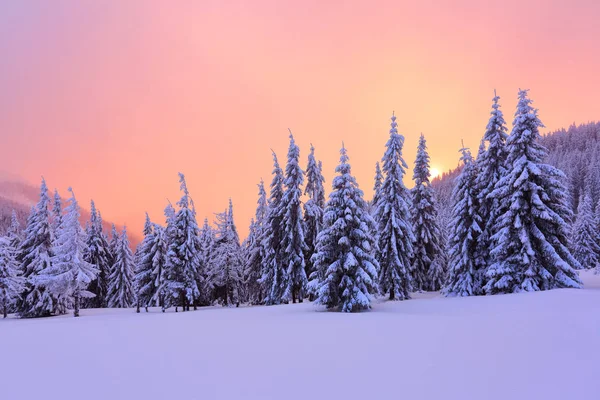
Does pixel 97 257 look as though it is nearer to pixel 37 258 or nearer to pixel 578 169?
pixel 37 258

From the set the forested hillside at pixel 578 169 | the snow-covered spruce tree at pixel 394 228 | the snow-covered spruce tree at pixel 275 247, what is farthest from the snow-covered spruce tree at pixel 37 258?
the forested hillside at pixel 578 169

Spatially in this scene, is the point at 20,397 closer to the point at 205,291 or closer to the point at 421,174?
the point at 421,174

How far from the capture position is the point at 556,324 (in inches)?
476

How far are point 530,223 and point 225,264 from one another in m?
34.8

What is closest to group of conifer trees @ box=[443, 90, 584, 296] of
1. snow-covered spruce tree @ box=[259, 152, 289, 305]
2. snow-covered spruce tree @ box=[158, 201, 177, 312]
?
snow-covered spruce tree @ box=[259, 152, 289, 305]

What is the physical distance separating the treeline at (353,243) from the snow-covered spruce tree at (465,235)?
0.10 m

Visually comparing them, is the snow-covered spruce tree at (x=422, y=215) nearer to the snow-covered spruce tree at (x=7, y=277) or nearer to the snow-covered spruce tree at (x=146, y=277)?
the snow-covered spruce tree at (x=146, y=277)

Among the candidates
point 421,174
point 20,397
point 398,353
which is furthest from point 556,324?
point 421,174

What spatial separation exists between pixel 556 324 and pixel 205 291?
4262cm

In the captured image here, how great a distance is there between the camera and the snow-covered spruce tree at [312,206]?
114ft

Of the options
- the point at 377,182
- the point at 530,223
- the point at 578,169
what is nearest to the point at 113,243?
the point at 377,182

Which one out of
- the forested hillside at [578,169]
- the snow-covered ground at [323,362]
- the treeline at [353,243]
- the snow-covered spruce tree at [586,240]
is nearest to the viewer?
the snow-covered ground at [323,362]

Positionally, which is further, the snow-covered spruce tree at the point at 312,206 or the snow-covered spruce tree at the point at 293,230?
the snow-covered spruce tree at the point at 312,206

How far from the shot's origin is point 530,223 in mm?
24797
